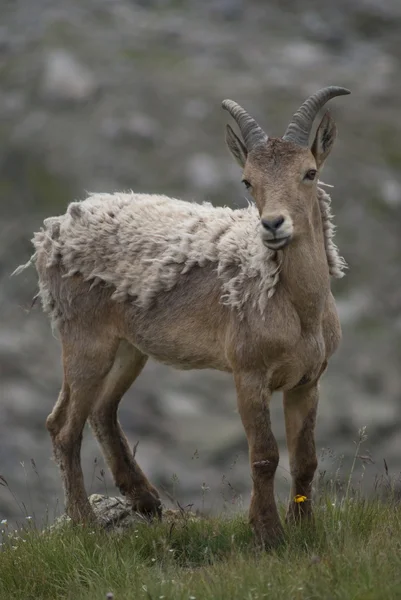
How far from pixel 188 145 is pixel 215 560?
33609mm

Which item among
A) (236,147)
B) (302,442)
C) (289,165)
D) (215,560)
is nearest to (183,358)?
(302,442)

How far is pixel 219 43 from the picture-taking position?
1761 inches

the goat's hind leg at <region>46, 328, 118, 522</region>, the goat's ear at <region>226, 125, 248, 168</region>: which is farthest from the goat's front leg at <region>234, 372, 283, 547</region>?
the goat's hind leg at <region>46, 328, 118, 522</region>

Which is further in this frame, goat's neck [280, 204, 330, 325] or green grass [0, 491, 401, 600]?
goat's neck [280, 204, 330, 325]

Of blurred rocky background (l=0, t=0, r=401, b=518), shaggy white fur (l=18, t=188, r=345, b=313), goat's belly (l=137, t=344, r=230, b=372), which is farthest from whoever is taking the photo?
blurred rocky background (l=0, t=0, r=401, b=518)

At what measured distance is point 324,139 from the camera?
8.29m

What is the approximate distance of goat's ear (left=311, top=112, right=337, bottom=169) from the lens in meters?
8.22

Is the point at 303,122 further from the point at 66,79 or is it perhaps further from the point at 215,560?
the point at 66,79

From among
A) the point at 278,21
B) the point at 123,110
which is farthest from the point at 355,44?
the point at 123,110

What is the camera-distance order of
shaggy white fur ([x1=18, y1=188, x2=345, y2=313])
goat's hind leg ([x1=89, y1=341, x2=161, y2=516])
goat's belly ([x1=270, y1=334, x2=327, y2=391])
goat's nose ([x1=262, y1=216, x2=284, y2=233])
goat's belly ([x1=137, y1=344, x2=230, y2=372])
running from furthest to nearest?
goat's hind leg ([x1=89, y1=341, x2=161, y2=516]), goat's belly ([x1=137, y1=344, x2=230, y2=372]), shaggy white fur ([x1=18, y1=188, x2=345, y2=313]), goat's belly ([x1=270, y1=334, x2=327, y2=391]), goat's nose ([x1=262, y1=216, x2=284, y2=233])

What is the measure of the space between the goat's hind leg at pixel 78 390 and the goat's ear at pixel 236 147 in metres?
1.82

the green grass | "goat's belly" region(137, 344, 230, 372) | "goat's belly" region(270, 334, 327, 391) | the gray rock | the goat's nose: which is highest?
the gray rock

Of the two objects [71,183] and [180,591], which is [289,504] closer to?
[180,591]

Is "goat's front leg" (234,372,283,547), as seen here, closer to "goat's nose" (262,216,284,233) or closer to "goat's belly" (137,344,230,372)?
"goat's belly" (137,344,230,372)
